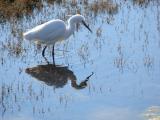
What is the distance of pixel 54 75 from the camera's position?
10.3 meters

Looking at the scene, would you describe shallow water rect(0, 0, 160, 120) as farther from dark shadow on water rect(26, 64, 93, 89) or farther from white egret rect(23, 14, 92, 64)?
white egret rect(23, 14, 92, 64)

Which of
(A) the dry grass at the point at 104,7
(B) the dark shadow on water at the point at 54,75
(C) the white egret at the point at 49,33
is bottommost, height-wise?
(B) the dark shadow on water at the point at 54,75

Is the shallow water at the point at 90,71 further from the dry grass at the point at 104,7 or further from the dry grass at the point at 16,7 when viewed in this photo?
the dry grass at the point at 16,7

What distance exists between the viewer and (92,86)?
945cm

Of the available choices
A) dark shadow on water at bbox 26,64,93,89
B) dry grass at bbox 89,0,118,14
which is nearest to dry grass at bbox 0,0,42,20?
dry grass at bbox 89,0,118,14

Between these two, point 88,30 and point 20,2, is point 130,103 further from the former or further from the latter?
Answer: point 20,2

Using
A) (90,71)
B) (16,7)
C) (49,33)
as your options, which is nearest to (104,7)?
(16,7)

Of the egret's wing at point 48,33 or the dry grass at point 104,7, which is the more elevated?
the dry grass at point 104,7

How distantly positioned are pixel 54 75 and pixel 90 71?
76cm

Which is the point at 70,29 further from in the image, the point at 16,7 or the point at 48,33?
the point at 16,7

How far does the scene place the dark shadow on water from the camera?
9.71 m

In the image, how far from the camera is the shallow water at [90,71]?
27.3ft

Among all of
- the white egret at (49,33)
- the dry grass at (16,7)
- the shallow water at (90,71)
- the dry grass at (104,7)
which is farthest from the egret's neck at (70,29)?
the dry grass at (104,7)

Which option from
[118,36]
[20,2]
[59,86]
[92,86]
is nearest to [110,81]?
[92,86]
